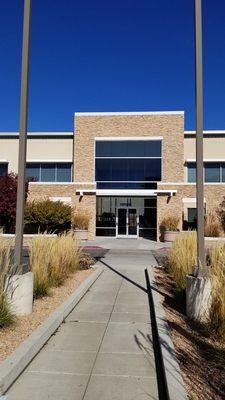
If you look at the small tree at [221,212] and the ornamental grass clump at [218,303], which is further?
the small tree at [221,212]

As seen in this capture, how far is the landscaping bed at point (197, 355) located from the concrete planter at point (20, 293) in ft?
7.44

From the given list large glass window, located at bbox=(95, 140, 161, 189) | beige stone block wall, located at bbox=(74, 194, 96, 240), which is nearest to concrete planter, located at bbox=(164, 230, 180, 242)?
beige stone block wall, located at bbox=(74, 194, 96, 240)

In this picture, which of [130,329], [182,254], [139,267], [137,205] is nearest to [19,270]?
[130,329]

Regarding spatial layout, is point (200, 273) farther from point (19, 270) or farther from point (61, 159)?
point (61, 159)

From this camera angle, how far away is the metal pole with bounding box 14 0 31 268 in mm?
8023

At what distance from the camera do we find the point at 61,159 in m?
41.0

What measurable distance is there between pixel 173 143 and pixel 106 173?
18.9ft

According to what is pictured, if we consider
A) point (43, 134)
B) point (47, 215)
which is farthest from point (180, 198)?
point (43, 134)

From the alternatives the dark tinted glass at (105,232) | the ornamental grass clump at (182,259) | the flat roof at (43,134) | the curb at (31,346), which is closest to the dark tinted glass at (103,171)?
the dark tinted glass at (105,232)

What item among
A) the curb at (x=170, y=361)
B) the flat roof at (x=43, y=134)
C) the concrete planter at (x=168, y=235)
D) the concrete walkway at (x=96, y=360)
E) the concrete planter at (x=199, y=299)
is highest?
the flat roof at (x=43, y=134)

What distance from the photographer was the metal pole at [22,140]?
26.3ft

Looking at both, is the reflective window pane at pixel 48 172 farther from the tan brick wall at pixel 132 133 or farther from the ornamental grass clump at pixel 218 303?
the ornamental grass clump at pixel 218 303

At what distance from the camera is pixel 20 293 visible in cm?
759

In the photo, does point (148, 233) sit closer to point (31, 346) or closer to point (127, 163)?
point (127, 163)
